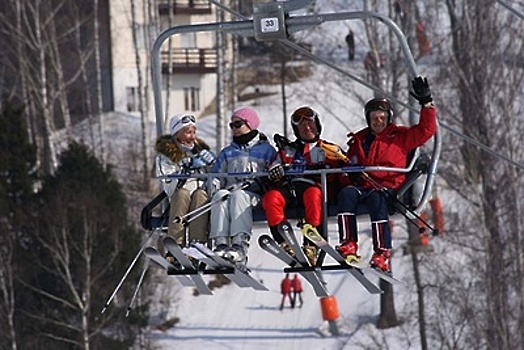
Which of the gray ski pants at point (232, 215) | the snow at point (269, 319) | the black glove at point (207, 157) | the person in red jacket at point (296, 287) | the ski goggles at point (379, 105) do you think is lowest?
the snow at point (269, 319)

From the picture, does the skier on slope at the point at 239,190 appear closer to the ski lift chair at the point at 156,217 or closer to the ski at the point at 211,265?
the ski at the point at 211,265

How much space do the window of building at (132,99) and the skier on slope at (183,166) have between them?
33.0 meters

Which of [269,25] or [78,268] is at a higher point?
[269,25]

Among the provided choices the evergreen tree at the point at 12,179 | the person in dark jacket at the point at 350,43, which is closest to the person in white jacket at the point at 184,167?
the person in dark jacket at the point at 350,43

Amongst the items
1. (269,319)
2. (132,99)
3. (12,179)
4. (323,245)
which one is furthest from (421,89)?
(132,99)

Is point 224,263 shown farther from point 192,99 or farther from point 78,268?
point 192,99

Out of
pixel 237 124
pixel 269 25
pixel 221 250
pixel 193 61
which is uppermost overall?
pixel 269 25

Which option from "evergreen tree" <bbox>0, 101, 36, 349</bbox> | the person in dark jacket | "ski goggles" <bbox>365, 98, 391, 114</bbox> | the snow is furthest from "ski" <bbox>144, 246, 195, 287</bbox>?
"evergreen tree" <bbox>0, 101, 36, 349</bbox>

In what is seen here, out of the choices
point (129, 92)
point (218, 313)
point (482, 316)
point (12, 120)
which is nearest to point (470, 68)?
point (482, 316)

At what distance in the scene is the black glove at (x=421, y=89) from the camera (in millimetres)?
8734

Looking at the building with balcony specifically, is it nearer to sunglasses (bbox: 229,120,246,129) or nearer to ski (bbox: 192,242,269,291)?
sunglasses (bbox: 229,120,246,129)

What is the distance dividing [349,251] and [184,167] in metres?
1.16

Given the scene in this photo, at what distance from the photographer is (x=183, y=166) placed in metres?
9.42

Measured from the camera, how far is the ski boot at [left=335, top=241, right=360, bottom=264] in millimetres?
9008
